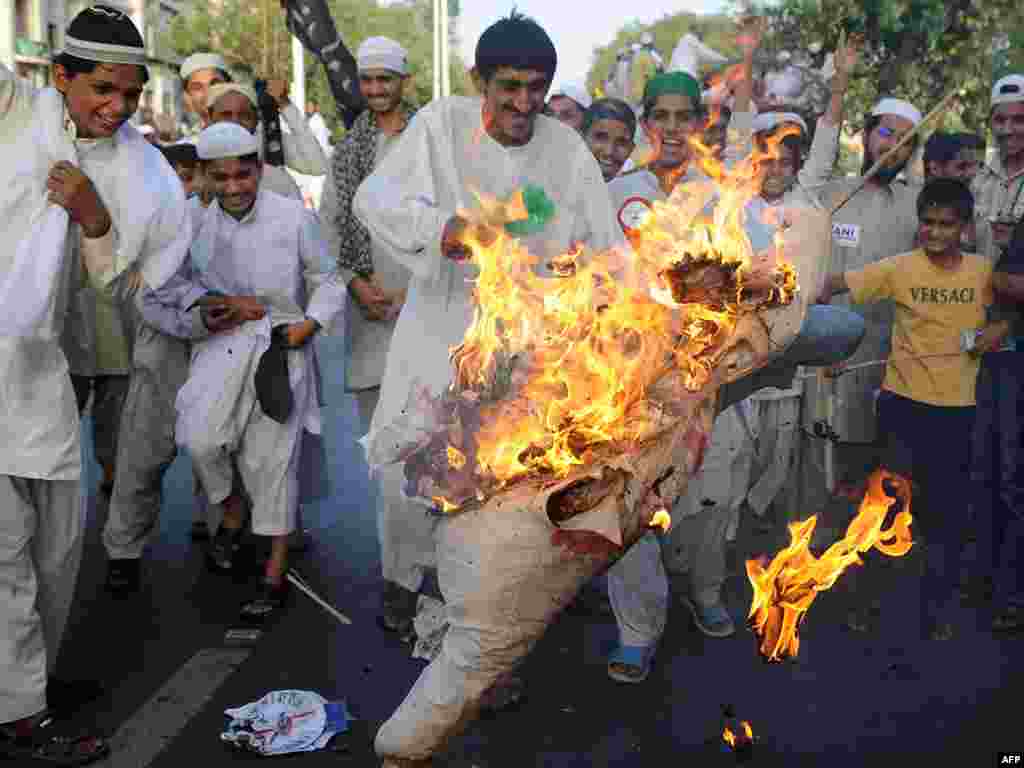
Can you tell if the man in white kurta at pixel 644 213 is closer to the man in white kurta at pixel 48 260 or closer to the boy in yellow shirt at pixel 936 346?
the boy in yellow shirt at pixel 936 346

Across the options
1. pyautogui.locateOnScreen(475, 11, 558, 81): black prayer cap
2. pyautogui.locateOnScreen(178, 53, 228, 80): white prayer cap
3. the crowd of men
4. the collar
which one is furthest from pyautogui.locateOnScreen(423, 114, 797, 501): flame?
pyautogui.locateOnScreen(178, 53, 228, 80): white prayer cap

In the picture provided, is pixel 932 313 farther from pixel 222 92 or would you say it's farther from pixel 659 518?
pixel 222 92

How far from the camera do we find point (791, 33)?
88.4 feet

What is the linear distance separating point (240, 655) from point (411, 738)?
2.07 meters

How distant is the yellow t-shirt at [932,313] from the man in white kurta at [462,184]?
2.18 meters

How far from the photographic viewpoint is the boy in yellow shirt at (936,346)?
7.00 metres

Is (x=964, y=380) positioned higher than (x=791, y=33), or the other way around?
(x=791, y=33)

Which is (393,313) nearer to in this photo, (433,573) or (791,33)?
(433,573)

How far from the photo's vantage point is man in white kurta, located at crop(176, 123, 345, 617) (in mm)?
6691

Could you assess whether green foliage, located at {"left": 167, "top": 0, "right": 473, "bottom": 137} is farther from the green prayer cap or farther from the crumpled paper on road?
the crumpled paper on road

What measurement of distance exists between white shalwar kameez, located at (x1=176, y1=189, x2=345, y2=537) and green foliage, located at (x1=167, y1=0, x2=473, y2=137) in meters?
27.8

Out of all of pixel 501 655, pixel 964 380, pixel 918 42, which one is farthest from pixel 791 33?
pixel 501 655

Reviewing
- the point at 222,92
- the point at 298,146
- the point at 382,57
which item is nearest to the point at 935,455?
the point at 382,57

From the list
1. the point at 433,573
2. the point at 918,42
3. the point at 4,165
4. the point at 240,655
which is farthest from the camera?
the point at 918,42
